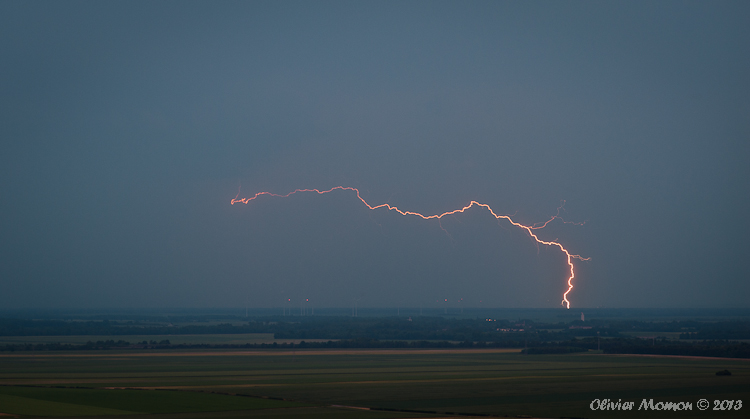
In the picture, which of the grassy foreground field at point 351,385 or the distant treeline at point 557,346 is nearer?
the grassy foreground field at point 351,385

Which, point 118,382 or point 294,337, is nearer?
point 118,382

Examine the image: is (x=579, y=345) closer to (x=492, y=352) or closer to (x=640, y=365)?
(x=492, y=352)

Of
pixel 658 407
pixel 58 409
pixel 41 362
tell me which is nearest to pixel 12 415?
pixel 58 409

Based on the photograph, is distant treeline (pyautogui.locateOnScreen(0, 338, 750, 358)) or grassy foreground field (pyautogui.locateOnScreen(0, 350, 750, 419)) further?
distant treeline (pyautogui.locateOnScreen(0, 338, 750, 358))

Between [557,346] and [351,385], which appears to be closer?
[351,385]

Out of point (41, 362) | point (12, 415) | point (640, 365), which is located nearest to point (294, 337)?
point (41, 362)

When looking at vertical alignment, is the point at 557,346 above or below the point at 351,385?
below

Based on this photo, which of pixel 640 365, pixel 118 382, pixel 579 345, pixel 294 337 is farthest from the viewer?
pixel 294 337

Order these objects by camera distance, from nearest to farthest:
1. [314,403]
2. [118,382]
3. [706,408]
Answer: [706,408], [314,403], [118,382]
